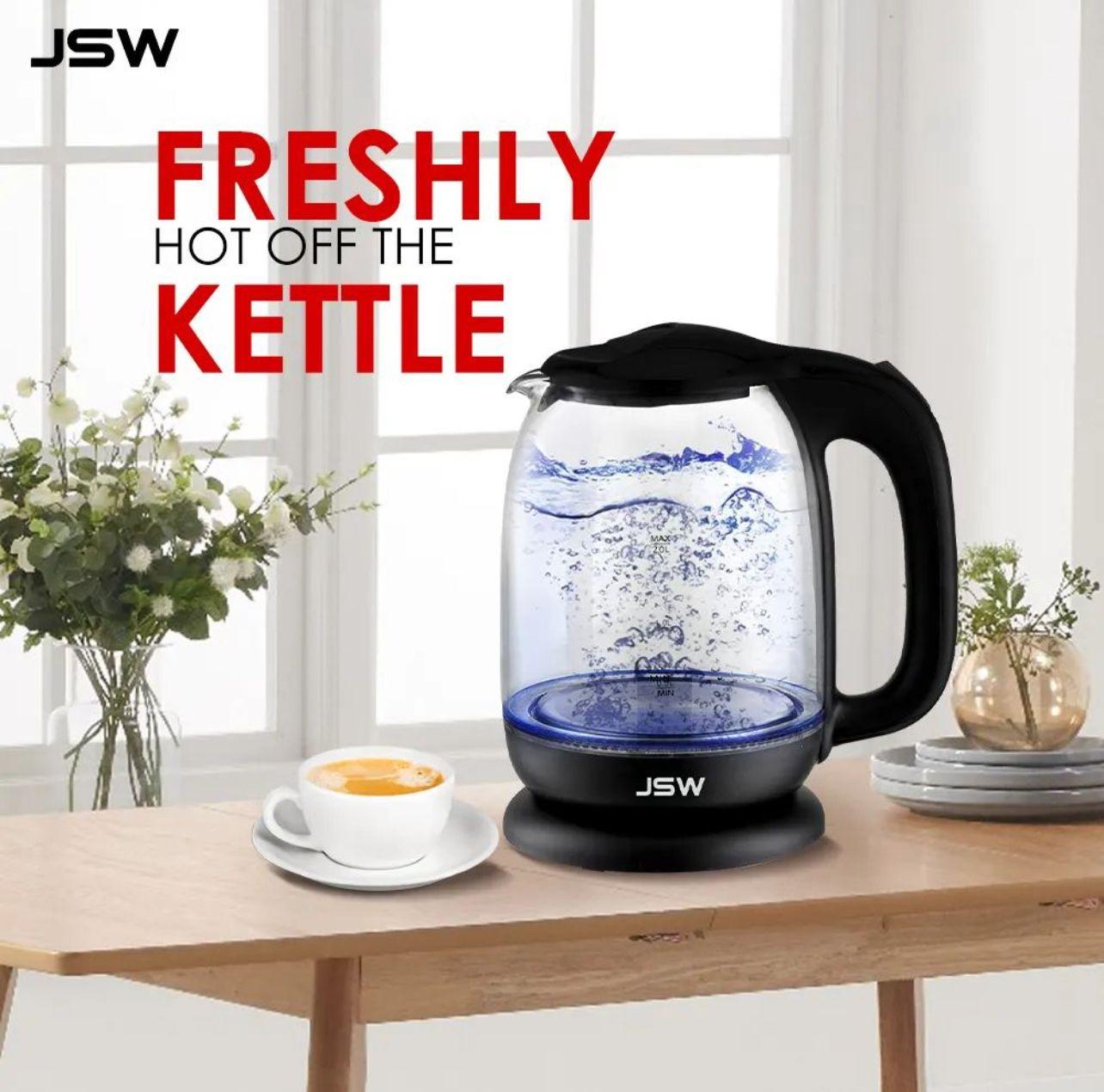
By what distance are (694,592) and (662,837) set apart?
A: 0.16 metres

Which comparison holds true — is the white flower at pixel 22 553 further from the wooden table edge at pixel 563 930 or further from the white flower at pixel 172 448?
the wooden table edge at pixel 563 930

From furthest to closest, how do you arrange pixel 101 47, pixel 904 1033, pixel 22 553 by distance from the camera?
pixel 101 47 < pixel 22 553 < pixel 904 1033

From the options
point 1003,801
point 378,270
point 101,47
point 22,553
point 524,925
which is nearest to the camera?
point 524,925

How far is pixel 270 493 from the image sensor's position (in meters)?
2.01

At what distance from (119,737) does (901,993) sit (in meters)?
0.76

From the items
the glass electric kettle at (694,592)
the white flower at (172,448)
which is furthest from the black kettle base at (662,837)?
the white flower at (172,448)

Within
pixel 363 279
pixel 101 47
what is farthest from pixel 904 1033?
pixel 101 47

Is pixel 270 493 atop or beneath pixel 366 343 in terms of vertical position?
beneath

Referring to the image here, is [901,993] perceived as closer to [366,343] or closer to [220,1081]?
[220,1081]

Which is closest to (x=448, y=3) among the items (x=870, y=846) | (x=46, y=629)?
(x=46, y=629)

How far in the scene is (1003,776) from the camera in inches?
54.8

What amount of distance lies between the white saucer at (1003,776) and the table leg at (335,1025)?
420 mm

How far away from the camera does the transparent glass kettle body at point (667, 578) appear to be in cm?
134

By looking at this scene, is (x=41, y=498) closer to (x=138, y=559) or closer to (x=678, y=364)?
(x=138, y=559)
